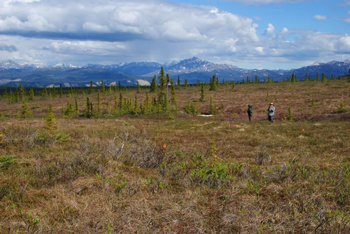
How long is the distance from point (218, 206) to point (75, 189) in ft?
10.0

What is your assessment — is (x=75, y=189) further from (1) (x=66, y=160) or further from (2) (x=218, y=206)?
(2) (x=218, y=206)

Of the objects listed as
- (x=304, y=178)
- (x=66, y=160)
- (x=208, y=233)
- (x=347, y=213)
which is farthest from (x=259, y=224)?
(x=66, y=160)

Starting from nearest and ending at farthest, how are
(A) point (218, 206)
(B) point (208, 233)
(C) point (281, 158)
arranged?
(B) point (208, 233), (A) point (218, 206), (C) point (281, 158)

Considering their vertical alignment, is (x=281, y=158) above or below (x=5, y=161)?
below

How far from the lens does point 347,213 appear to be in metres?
4.12

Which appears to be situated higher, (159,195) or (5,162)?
(5,162)

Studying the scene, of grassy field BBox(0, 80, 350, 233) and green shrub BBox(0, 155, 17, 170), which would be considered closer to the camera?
grassy field BBox(0, 80, 350, 233)

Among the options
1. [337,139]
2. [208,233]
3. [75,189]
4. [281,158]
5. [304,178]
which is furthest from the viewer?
[337,139]

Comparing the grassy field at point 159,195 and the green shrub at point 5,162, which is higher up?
the green shrub at point 5,162

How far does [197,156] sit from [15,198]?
472 centimetres

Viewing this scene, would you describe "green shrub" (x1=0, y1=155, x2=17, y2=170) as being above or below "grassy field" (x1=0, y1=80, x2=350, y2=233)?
above

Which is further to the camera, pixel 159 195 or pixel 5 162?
pixel 5 162

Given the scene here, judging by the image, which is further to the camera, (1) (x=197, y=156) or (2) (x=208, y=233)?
(1) (x=197, y=156)

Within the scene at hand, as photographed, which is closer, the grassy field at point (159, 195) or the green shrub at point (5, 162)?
the grassy field at point (159, 195)
